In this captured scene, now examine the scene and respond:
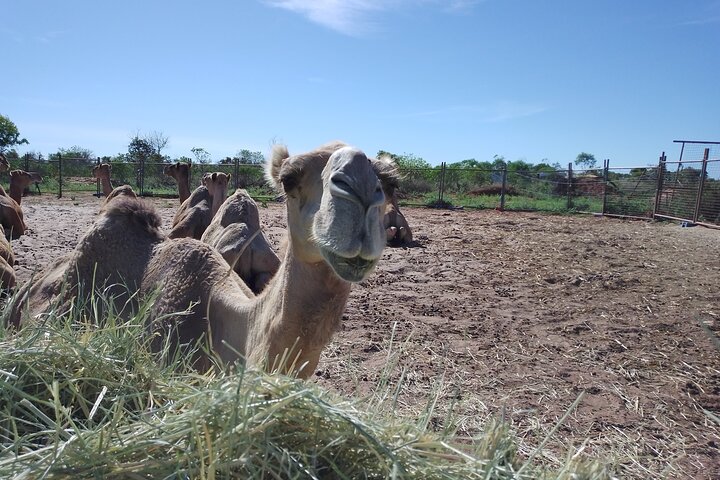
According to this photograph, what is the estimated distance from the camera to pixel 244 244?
5.47 meters

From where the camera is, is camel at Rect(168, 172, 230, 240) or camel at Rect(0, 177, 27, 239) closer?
camel at Rect(168, 172, 230, 240)

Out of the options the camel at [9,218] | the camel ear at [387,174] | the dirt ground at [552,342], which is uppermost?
the camel ear at [387,174]

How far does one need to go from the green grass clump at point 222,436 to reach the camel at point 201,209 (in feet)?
21.2

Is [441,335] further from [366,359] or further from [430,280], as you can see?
[430,280]

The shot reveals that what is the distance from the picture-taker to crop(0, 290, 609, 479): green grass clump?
1.18 metres

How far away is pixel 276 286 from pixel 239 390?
5.45ft

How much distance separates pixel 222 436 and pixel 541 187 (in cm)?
3059

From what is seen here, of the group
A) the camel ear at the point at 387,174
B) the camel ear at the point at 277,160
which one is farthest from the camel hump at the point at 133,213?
the camel ear at the point at 387,174

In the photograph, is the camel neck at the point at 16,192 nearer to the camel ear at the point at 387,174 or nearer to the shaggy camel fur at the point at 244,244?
the shaggy camel fur at the point at 244,244

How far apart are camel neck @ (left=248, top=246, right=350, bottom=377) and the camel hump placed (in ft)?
6.43

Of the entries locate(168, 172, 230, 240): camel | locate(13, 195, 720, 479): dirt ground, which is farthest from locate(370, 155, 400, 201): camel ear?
locate(168, 172, 230, 240): camel

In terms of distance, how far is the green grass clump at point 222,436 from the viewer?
1.18 metres

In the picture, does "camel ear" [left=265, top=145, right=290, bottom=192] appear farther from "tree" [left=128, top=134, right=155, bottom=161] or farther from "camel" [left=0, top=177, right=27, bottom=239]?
"tree" [left=128, top=134, right=155, bottom=161]

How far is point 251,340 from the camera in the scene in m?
2.90
